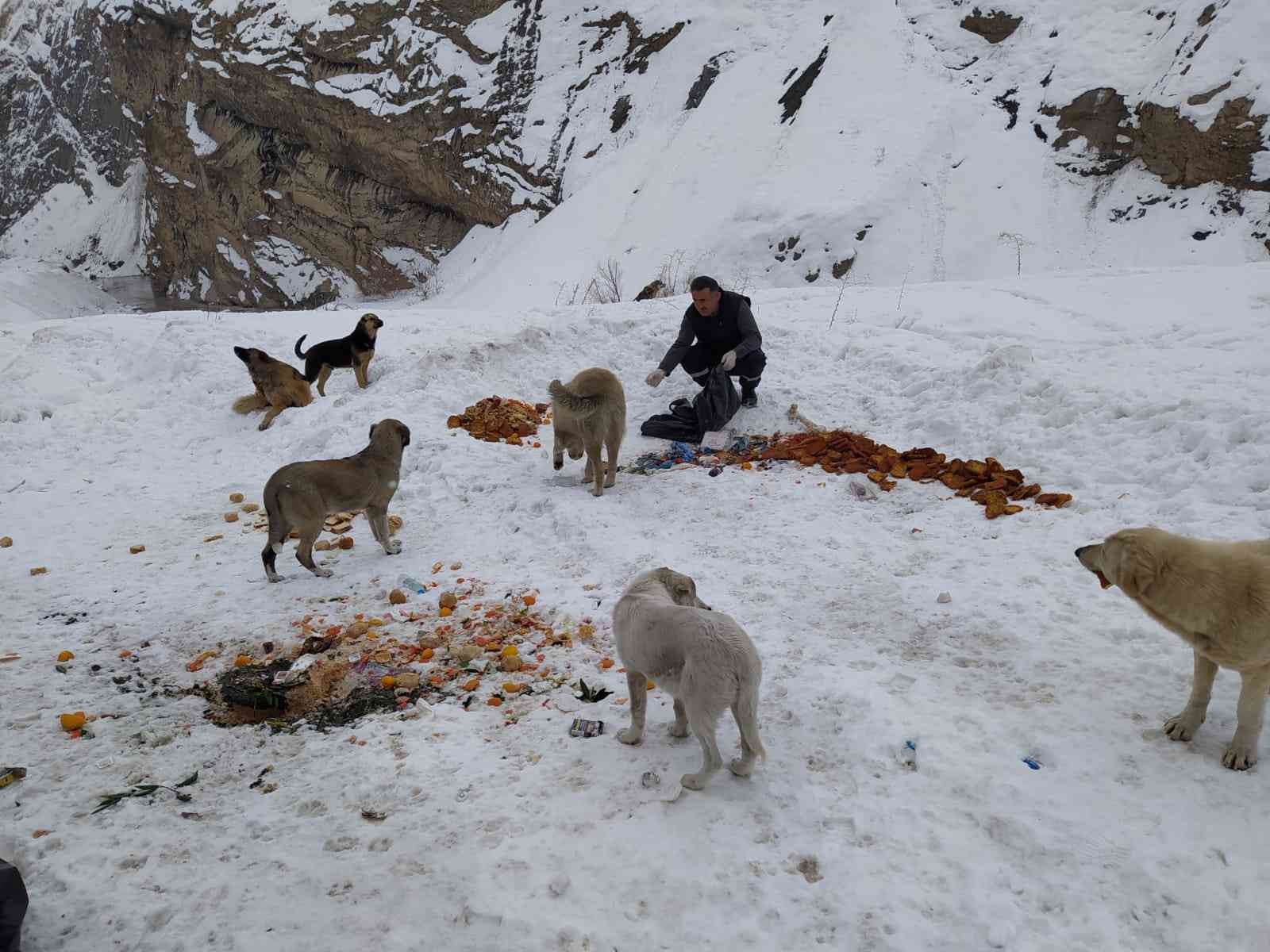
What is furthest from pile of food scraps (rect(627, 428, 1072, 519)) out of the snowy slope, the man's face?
the snowy slope

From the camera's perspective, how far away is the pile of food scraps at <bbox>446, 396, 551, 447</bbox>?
740 centimetres

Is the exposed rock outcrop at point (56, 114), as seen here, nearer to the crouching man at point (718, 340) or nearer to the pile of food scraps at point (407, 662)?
the crouching man at point (718, 340)

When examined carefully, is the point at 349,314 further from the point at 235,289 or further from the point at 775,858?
the point at 235,289

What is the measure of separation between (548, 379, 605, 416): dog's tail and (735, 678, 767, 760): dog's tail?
11.8ft

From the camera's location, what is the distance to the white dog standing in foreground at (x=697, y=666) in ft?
9.23

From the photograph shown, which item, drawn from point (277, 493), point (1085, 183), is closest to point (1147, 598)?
point (277, 493)

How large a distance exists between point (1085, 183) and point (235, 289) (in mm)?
37890

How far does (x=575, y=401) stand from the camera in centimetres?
603

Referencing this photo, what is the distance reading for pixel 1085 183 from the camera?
16797mm

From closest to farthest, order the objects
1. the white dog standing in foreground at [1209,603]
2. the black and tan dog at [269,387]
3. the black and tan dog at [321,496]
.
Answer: the white dog standing in foreground at [1209,603], the black and tan dog at [321,496], the black and tan dog at [269,387]

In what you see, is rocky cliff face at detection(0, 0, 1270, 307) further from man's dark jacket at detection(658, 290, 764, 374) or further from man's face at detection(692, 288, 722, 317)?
man's face at detection(692, 288, 722, 317)

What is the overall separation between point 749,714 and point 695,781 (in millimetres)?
379

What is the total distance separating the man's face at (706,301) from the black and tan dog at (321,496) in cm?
337

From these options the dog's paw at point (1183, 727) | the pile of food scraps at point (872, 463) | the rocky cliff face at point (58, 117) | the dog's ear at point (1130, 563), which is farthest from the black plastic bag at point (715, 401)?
the rocky cliff face at point (58, 117)
